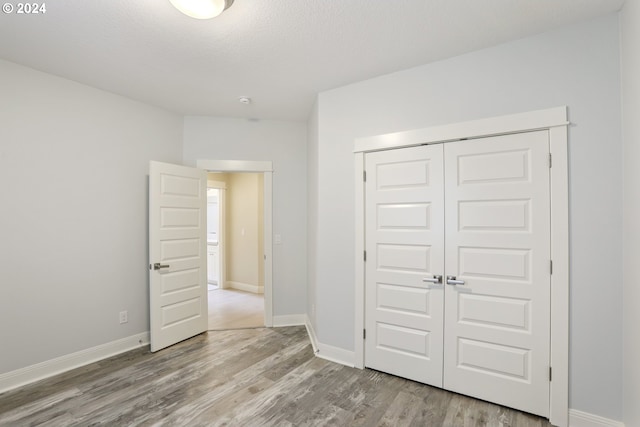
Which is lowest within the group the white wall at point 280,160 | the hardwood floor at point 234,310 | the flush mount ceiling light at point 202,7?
the hardwood floor at point 234,310

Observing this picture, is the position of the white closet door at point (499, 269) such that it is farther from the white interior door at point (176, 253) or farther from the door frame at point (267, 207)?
the white interior door at point (176, 253)

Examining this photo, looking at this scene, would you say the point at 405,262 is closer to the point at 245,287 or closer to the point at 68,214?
the point at 68,214

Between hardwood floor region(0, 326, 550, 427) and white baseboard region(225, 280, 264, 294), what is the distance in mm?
2659

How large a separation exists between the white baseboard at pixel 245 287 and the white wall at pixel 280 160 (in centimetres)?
191

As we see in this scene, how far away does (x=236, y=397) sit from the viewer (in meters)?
2.34

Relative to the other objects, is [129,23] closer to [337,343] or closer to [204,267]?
[204,267]

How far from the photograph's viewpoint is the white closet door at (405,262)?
8.03 feet

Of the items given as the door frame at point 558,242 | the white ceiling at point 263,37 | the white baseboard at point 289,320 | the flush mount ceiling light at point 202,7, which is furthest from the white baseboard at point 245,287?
the flush mount ceiling light at point 202,7

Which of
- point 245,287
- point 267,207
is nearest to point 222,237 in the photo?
point 245,287

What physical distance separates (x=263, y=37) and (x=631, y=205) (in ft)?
8.35

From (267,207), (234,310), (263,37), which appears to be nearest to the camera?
(263,37)

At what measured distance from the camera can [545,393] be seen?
204cm

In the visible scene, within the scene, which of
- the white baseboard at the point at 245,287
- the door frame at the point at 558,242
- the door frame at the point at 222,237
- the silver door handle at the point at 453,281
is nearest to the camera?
the door frame at the point at 558,242

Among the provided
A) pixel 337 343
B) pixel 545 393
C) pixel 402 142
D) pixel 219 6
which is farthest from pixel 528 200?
pixel 219 6
